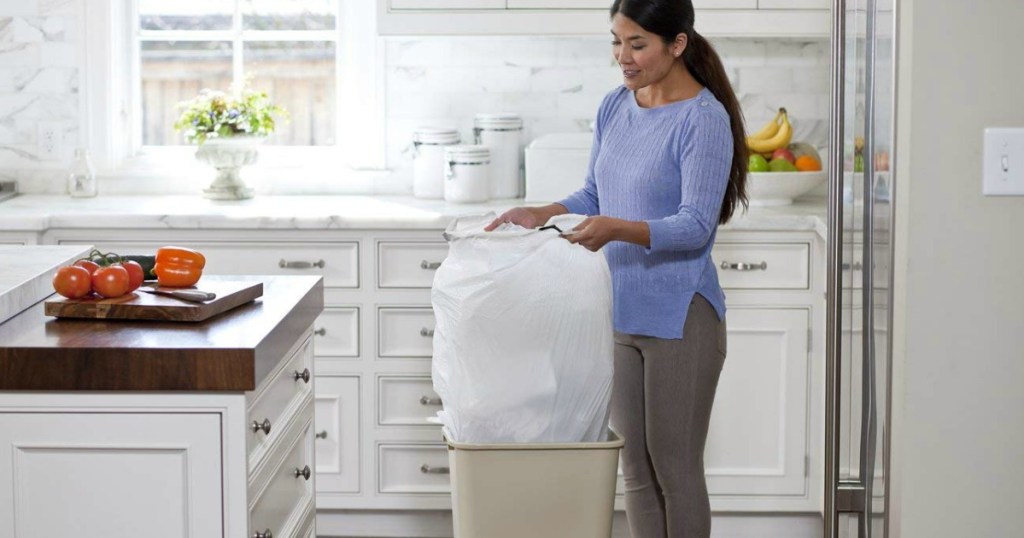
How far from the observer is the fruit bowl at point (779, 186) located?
385 cm

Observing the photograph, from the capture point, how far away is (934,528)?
→ 208 centimetres

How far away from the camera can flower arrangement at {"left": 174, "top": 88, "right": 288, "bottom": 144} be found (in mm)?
4039

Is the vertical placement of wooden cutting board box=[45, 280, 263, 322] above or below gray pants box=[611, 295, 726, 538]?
above

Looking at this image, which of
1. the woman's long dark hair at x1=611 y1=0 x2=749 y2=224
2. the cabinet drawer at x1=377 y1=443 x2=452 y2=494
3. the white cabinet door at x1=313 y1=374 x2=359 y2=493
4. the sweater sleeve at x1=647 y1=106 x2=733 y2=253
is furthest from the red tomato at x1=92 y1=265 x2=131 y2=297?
the cabinet drawer at x1=377 y1=443 x2=452 y2=494

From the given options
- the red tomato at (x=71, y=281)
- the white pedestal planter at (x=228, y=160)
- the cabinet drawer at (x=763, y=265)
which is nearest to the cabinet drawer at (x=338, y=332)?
the white pedestal planter at (x=228, y=160)

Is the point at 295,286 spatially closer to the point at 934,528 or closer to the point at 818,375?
the point at 934,528

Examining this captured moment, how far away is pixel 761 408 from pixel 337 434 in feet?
3.79

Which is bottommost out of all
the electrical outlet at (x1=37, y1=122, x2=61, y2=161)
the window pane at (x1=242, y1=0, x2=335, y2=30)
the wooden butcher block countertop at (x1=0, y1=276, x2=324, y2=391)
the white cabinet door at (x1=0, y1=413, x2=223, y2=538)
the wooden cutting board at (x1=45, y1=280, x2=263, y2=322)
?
the white cabinet door at (x1=0, y1=413, x2=223, y2=538)

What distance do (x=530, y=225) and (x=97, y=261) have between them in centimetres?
82

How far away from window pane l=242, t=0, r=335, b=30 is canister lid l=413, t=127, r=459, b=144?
521 millimetres

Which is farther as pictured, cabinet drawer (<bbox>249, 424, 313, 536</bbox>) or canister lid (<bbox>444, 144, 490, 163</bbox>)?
canister lid (<bbox>444, 144, 490, 163</bbox>)

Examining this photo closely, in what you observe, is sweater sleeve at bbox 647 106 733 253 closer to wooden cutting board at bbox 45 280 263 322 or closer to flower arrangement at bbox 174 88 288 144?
wooden cutting board at bbox 45 280 263 322

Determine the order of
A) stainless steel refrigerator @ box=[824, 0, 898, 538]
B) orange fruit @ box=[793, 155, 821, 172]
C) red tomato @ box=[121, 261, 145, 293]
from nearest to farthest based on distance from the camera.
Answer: stainless steel refrigerator @ box=[824, 0, 898, 538] < red tomato @ box=[121, 261, 145, 293] < orange fruit @ box=[793, 155, 821, 172]

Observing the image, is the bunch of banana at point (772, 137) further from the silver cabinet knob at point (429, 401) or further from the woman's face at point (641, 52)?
the woman's face at point (641, 52)
